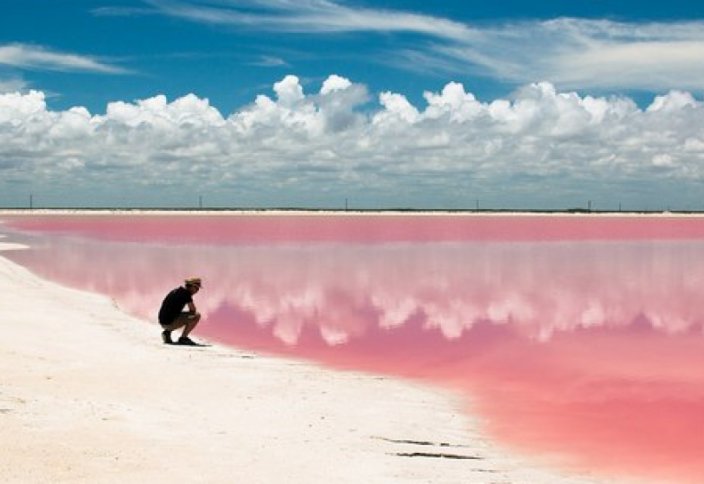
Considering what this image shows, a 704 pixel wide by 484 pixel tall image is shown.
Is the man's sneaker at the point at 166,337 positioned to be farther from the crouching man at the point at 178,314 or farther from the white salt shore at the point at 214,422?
the white salt shore at the point at 214,422

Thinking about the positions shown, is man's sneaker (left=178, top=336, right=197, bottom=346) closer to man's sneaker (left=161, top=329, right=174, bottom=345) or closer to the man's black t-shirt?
man's sneaker (left=161, top=329, right=174, bottom=345)

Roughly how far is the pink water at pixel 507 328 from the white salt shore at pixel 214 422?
4.19 ft

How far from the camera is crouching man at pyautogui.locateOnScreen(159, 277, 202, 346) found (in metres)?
18.9

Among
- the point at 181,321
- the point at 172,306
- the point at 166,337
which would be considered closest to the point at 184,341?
the point at 166,337

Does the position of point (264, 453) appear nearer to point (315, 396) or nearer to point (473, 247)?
point (315, 396)

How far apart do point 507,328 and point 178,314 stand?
29.7 feet

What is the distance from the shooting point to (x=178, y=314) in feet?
62.5

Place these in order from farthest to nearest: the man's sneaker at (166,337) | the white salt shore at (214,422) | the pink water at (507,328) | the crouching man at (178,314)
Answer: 1. the crouching man at (178,314)
2. the man's sneaker at (166,337)
3. the pink water at (507,328)
4. the white salt shore at (214,422)

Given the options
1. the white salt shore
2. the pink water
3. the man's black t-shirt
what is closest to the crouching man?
the man's black t-shirt

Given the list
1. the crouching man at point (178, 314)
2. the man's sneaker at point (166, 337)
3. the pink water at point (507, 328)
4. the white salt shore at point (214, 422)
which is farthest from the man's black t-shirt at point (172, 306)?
the pink water at point (507, 328)

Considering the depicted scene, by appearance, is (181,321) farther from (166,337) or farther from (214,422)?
(214,422)

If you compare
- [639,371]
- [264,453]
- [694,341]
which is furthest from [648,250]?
[264,453]

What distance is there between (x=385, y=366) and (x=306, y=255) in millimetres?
35750

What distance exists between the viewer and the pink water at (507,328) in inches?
504
